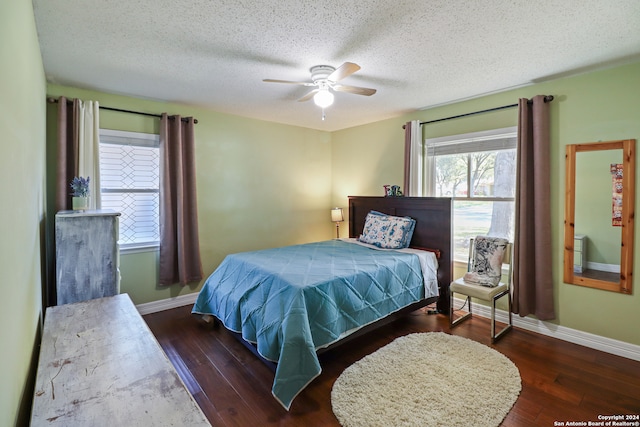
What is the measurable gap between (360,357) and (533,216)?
225 cm

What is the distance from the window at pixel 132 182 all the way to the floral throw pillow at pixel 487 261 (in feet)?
12.3

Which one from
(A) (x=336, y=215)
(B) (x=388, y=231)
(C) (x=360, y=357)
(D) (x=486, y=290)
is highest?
(A) (x=336, y=215)

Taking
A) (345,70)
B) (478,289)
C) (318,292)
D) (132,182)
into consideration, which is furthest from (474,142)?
→ (132,182)

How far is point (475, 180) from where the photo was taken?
3.68m

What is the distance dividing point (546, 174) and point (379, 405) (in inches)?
105

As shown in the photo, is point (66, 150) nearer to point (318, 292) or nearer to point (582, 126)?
point (318, 292)

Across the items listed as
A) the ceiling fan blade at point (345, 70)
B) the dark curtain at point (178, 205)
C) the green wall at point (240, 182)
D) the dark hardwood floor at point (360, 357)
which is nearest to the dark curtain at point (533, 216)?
the dark hardwood floor at point (360, 357)

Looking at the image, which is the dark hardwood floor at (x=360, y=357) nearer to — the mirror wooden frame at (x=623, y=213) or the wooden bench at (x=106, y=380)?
the mirror wooden frame at (x=623, y=213)

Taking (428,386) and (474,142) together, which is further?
(474,142)

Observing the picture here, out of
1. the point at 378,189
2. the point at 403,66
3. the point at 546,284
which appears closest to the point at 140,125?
the point at 403,66

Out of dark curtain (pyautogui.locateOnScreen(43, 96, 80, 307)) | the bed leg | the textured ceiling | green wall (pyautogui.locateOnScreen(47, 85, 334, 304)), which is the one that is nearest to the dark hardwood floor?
the bed leg

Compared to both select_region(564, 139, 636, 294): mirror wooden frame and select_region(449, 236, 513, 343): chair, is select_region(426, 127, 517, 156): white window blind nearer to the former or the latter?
select_region(564, 139, 636, 294): mirror wooden frame

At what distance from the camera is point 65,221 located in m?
2.40

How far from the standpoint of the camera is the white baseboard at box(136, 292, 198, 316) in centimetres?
366
